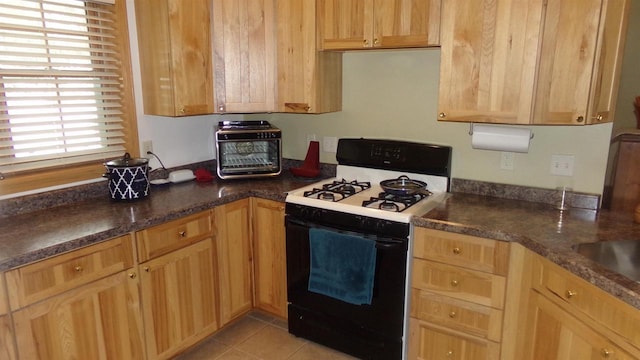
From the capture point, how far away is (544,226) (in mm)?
1914

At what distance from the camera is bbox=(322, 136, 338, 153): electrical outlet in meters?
2.93

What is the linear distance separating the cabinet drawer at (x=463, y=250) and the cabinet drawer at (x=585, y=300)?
6.1 inches

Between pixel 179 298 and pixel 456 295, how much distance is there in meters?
1.40

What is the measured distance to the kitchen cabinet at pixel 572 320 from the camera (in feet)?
4.46

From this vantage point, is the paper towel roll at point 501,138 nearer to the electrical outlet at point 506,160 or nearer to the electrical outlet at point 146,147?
the electrical outlet at point 506,160

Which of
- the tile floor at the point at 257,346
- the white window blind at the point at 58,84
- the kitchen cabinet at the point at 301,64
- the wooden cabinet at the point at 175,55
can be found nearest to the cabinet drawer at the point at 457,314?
the tile floor at the point at 257,346

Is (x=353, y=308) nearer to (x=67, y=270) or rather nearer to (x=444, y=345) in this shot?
(x=444, y=345)

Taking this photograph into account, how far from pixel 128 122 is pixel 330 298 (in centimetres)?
156

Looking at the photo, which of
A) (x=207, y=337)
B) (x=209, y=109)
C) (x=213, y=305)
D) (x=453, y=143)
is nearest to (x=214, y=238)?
(x=213, y=305)

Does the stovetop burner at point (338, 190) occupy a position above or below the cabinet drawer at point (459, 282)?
above

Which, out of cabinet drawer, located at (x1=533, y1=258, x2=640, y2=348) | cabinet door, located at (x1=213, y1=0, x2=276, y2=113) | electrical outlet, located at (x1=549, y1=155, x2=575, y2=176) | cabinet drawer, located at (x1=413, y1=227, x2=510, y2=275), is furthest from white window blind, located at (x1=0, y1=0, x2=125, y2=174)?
electrical outlet, located at (x1=549, y1=155, x2=575, y2=176)

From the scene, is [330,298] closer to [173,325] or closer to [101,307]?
[173,325]

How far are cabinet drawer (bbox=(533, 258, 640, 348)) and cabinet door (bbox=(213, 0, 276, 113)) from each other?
1749 mm

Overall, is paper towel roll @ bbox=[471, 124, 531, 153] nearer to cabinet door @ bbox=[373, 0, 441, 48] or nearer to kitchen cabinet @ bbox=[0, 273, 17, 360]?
cabinet door @ bbox=[373, 0, 441, 48]
